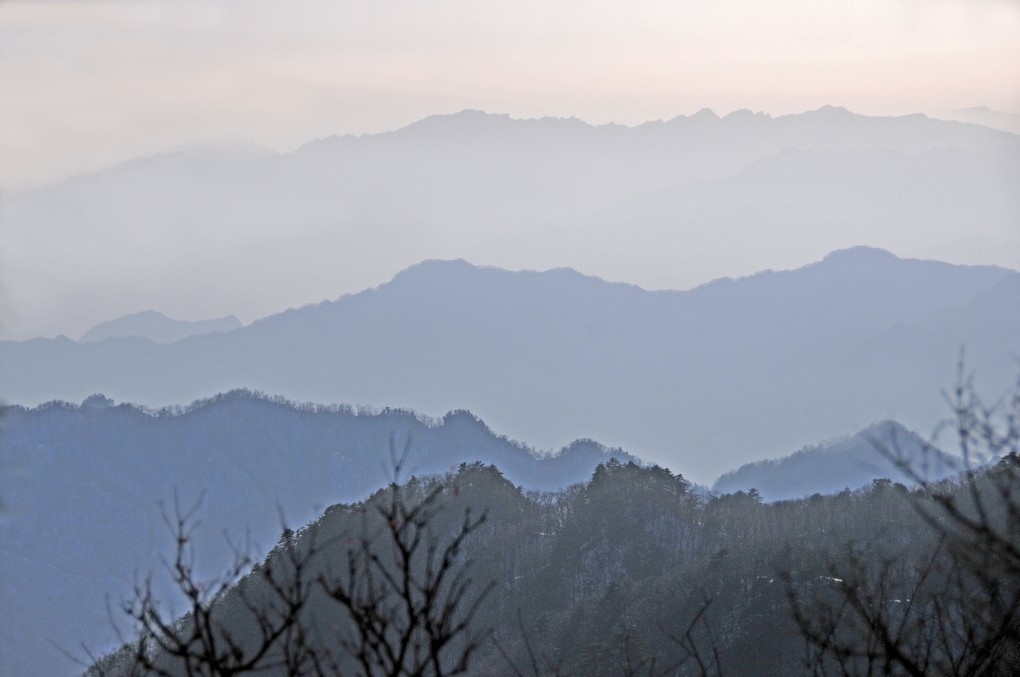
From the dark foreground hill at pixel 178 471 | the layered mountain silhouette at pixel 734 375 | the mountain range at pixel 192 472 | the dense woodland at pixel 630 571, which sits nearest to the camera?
the dense woodland at pixel 630 571

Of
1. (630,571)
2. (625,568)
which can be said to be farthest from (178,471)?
(630,571)

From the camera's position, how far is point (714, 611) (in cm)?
3584

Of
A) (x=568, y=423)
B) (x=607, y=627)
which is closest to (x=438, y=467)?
(x=568, y=423)

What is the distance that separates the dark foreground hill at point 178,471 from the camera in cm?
10488

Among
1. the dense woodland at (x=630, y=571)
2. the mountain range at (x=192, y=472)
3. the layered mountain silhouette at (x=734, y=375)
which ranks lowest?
the dense woodland at (x=630, y=571)

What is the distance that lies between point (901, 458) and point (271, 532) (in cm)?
11485

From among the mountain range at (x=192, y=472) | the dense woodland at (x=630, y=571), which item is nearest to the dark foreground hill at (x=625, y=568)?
the dense woodland at (x=630, y=571)

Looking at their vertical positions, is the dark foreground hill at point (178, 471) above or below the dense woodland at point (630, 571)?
above

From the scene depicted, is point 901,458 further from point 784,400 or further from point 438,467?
point 784,400

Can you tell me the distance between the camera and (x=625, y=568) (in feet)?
139

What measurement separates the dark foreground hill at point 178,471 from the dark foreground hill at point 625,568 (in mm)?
56385

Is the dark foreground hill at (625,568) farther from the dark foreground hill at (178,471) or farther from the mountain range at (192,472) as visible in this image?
the dark foreground hill at (178,471)

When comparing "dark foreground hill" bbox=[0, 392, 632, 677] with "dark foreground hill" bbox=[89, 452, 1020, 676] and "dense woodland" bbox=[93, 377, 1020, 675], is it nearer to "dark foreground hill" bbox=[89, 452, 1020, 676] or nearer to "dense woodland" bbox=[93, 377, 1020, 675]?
"dark foreground hill" bbox=[89, 452, 1020, 676]

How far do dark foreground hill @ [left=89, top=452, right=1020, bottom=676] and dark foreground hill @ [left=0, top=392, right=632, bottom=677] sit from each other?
56.4m
